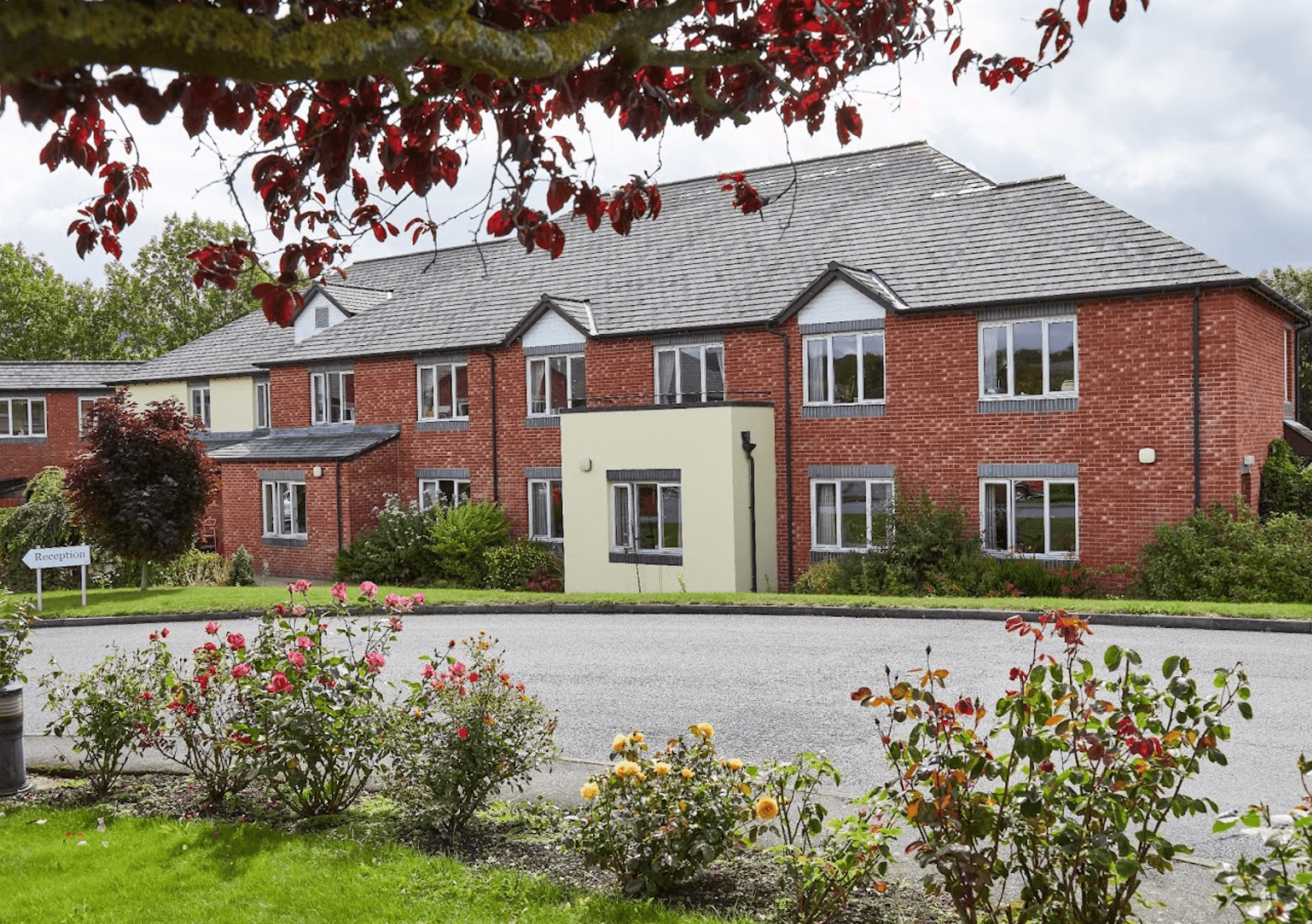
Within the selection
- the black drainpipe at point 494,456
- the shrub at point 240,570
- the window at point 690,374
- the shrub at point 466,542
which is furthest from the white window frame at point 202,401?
the window at point 690,374

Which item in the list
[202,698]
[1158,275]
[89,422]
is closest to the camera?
[202,698]

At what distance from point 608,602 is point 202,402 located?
23.7 metres

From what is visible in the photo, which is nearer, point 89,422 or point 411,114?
point 411,114

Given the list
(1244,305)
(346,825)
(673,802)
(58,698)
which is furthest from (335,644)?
(1244,305)

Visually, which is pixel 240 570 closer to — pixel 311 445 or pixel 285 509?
pixel 285 509

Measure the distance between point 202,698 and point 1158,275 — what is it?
16957mm

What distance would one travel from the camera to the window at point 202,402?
120ft

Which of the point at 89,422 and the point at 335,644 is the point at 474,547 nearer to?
the point at 89,422

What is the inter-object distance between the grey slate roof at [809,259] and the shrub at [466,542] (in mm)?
4425

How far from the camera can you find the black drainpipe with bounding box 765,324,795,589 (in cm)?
2273

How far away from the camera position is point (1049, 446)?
20.2 metres

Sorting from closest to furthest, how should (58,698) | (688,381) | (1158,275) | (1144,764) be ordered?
(1144,764) < (58,698) < (1158,275) < (688,381)


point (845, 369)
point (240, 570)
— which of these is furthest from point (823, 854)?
point (240, 570)

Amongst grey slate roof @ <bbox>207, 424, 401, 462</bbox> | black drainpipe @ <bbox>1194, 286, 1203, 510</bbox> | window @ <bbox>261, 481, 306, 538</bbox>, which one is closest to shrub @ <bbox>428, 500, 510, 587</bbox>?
grey slate roof @ <bbox>207, 424, 401, 462</bbox>
